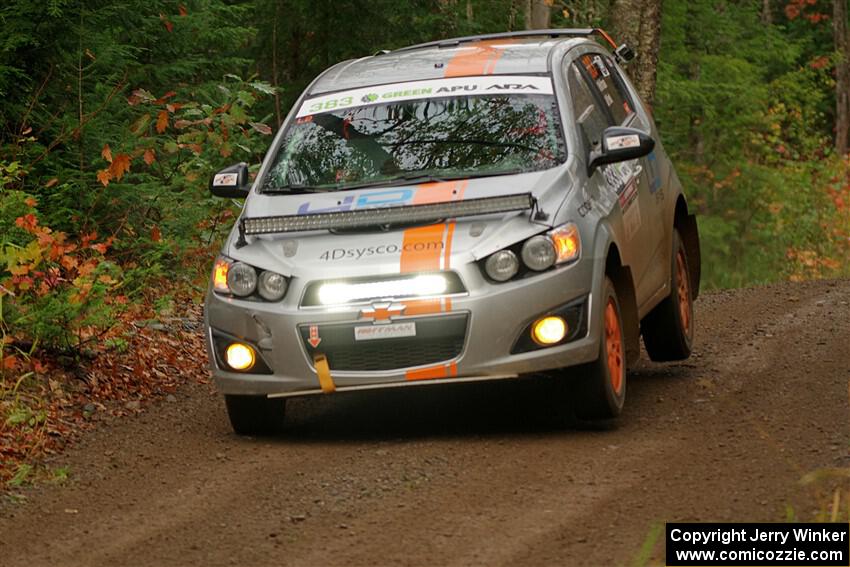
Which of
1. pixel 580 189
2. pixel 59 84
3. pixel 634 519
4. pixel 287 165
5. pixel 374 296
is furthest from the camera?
pixel 59 84

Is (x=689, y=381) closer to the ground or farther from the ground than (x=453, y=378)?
closer to the ground

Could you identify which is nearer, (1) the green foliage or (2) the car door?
Answer: (2) the car door

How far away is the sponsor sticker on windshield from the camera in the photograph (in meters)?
8.72

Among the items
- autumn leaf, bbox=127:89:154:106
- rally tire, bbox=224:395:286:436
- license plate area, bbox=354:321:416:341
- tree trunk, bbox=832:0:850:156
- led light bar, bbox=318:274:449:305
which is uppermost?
led light bar, bbox=318:274:449:305

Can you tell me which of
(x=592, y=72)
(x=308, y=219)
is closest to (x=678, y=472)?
(x=308, y=219)

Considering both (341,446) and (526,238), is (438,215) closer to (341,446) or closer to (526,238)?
(526,238)

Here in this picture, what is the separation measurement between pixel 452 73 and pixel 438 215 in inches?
60.3

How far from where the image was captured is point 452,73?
8.93m

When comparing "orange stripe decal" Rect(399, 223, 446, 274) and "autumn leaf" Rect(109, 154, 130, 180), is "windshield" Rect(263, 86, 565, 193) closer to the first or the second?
"orange stripe decal" Rect(399, 223, 446, 274)

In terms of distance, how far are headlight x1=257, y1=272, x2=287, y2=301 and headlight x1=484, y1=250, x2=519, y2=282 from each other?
105cm

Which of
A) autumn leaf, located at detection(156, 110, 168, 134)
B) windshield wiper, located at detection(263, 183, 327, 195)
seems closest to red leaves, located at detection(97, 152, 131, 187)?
autumn leaf, located at detection(156, 110, 168, 134)

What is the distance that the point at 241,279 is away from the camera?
7.83 m

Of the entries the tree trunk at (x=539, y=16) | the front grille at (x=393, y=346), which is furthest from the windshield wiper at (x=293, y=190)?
the tree trunk at (x=539, y=16)

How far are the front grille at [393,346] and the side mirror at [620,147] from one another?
140cm
